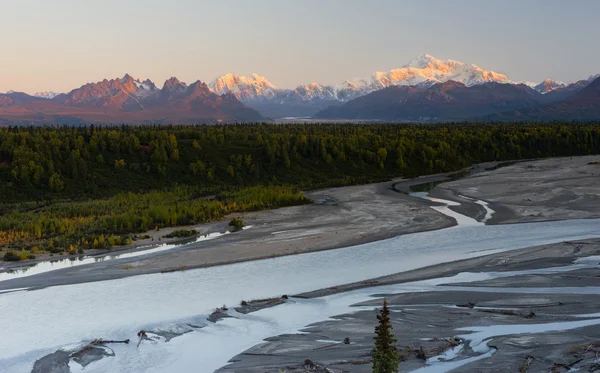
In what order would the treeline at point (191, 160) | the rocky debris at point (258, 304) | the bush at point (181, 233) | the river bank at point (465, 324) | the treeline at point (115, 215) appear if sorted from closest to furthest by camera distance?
the river bank at point (465, 324) → the rocky debris at point (258, 304) → the treeline at point (115, 215) → the bush at point (181, 233) → the treeline at point (191, 160)

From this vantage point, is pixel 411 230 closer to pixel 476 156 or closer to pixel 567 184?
pixel 567 184

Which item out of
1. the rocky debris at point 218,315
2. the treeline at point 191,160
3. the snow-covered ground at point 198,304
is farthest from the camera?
the treeline at point 191,160

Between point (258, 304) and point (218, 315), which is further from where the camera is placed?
point (258, 304)

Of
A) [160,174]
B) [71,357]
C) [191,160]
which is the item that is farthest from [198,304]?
[191,160]

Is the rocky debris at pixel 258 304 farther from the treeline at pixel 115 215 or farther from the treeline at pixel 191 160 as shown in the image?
the treeline at pixel 191 160

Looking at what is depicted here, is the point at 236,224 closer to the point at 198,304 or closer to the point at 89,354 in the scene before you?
the point at 198,304

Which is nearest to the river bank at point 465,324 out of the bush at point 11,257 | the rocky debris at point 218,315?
the rocky debris at point 218,315

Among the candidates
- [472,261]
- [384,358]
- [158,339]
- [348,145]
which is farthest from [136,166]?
[384,358]

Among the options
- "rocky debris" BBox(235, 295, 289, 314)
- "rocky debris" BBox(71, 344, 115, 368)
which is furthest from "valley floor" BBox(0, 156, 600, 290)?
"rocky debris" BBox(71, 344, 115, 368)
